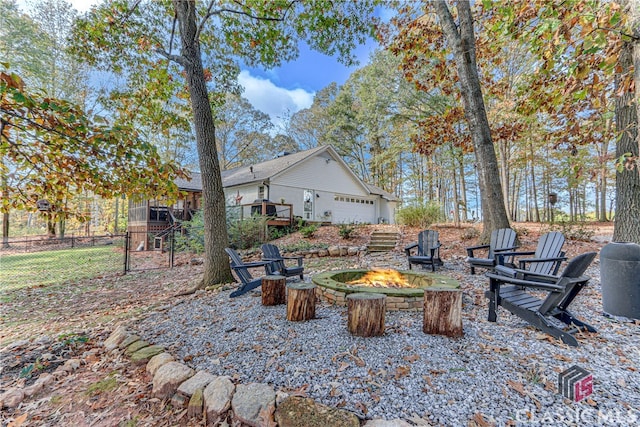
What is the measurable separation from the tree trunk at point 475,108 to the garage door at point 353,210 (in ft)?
37.9

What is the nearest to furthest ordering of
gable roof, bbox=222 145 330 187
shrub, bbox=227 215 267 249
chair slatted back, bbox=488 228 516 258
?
chair slatted back, bbox=488 228 516 258 → shrub, bbox=227 215 267 249 → gable roof, bbox=222 145 330 187

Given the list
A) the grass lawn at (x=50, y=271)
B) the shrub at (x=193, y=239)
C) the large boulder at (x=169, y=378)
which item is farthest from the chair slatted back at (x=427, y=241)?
the grass lawn at (x=50, y=271)

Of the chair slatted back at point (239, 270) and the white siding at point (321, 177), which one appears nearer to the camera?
the chair slatted back at point (239, 270)

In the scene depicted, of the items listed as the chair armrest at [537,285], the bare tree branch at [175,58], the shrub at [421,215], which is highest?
the bare tree branch at [175,58]

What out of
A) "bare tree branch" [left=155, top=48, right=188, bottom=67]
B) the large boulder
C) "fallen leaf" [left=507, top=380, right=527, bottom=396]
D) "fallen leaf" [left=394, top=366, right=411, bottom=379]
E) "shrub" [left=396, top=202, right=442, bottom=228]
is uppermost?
"bare tree branch" [left=155, top=48, right=188, bottom=67]

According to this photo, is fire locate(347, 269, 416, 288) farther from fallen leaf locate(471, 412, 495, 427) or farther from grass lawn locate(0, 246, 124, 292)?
grass lawn locate(0, 246, 124, 292)

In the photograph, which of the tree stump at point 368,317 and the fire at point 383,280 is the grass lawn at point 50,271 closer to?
the fire at point 383,280

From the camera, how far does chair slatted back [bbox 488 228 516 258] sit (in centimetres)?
498

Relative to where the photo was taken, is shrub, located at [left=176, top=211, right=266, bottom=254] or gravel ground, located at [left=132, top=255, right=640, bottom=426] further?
shrub, located at [left=176, top=211, right=266, bottom=254]

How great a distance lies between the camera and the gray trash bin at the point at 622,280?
10.2 feet

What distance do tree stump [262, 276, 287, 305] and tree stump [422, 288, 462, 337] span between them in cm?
192

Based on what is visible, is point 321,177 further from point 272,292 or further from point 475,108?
point 272,292

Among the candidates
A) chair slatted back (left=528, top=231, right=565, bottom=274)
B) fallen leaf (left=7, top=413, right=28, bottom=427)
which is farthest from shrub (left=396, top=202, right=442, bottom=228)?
fallen leaf (left=7, top=413, right=28, bottom=427)

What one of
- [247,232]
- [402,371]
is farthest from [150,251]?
[402,371]
